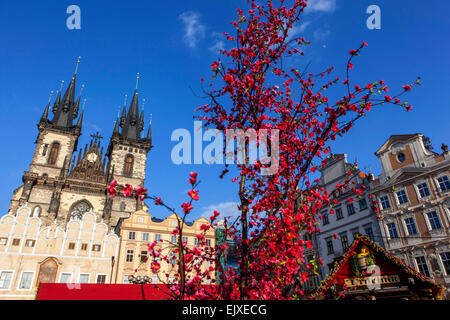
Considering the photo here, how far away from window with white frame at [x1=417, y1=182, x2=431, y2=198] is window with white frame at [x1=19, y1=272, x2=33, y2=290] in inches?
1341

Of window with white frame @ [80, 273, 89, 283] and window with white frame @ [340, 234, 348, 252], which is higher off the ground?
window with white frame @ [340, 234, 348, 252]

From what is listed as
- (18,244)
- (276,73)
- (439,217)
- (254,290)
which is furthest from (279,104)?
(18,244)

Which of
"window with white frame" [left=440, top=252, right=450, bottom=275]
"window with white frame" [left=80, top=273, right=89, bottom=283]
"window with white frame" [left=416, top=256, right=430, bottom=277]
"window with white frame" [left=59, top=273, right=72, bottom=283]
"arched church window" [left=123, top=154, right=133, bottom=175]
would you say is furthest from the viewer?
"arched church window" [left=123, top=154, right=133, bottom=175]

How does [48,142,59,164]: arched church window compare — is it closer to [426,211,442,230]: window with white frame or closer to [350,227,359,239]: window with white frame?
[350,227,359,239]: window with white frame

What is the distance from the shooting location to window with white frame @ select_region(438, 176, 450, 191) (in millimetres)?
20167

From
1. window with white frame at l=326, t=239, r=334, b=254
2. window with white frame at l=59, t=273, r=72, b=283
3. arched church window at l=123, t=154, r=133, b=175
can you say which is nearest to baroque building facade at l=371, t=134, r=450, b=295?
window with white frame at l=326, t=239, r=334, b=254

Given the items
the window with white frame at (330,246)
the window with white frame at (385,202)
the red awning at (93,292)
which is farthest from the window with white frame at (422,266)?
the red awning at (93,292)

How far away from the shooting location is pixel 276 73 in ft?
24.3

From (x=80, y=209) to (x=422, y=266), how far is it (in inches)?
1727

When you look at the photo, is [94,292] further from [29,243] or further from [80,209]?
[80,209]

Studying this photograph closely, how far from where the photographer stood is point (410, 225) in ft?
71.2

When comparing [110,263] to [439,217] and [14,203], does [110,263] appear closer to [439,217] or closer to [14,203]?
[14,203]

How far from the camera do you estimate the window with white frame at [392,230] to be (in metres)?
22.4
